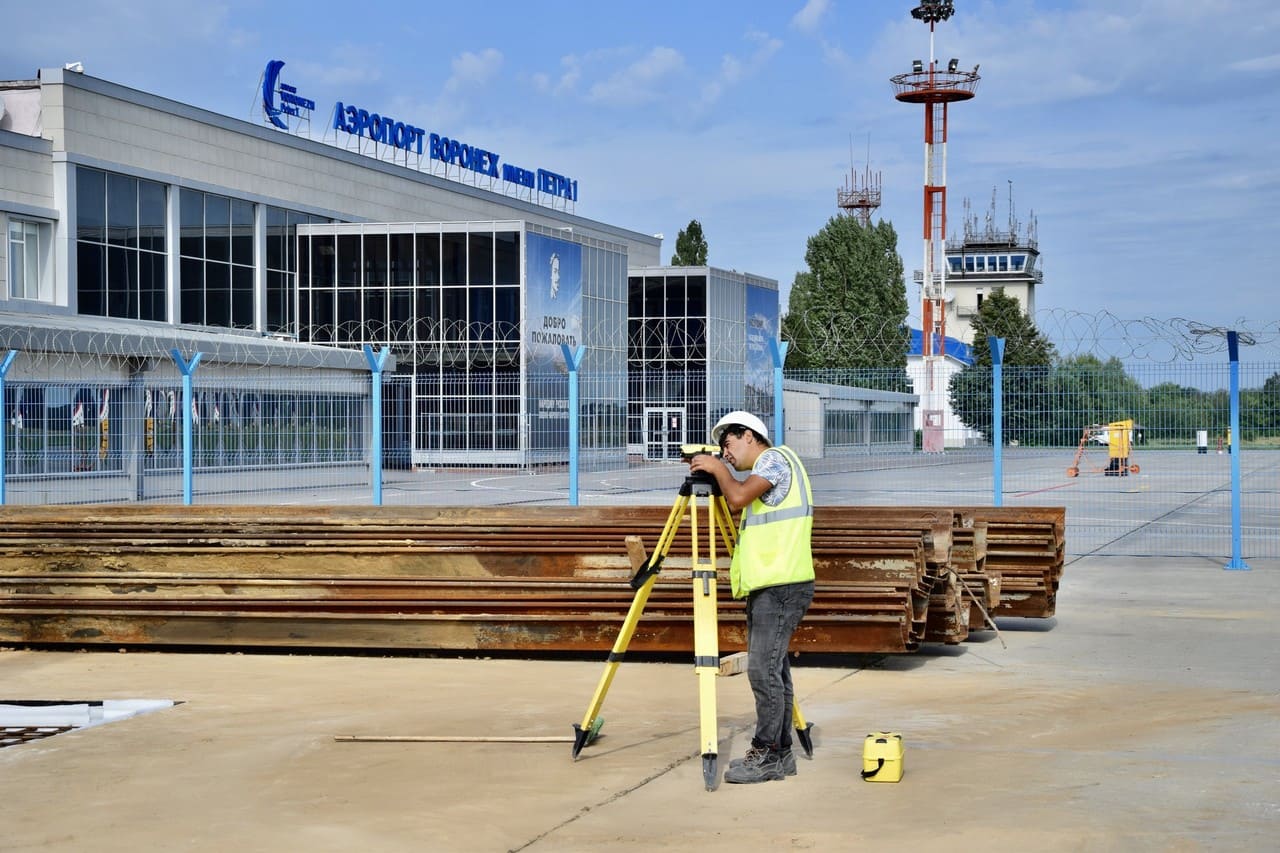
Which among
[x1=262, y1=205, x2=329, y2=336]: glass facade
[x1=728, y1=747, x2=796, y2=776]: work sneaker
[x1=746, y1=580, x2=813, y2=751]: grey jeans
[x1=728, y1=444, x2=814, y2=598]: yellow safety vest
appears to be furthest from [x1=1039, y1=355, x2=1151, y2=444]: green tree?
[x1=262, y1=205, x2=329, y2=336]: glass facade

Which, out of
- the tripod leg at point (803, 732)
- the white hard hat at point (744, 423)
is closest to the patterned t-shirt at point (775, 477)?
the white hard hat at point (744, 423)

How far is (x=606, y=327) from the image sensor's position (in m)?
51.3

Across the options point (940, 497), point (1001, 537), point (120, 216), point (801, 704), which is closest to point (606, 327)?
point (120, 216)

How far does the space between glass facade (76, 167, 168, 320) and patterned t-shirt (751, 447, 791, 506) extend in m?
36.2

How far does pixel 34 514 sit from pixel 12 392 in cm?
1299

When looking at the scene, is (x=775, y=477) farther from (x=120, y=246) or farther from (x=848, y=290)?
(x=848, y=290)

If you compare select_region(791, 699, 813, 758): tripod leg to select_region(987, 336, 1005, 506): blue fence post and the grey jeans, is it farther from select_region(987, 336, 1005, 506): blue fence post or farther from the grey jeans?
select_region(987, 336, 1005, 506): blue fence post

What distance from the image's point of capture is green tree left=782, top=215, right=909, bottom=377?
77375 mm

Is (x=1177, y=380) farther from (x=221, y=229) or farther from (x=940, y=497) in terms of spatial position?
(x=221, y=229)

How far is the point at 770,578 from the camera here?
6.73 meters

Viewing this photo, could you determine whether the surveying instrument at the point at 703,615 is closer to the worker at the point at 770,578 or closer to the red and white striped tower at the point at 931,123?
the worker at the point at 770,578

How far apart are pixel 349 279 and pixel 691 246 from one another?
33.2 m

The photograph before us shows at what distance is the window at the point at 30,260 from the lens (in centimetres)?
3747

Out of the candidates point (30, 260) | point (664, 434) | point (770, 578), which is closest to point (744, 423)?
point (770, 578)
